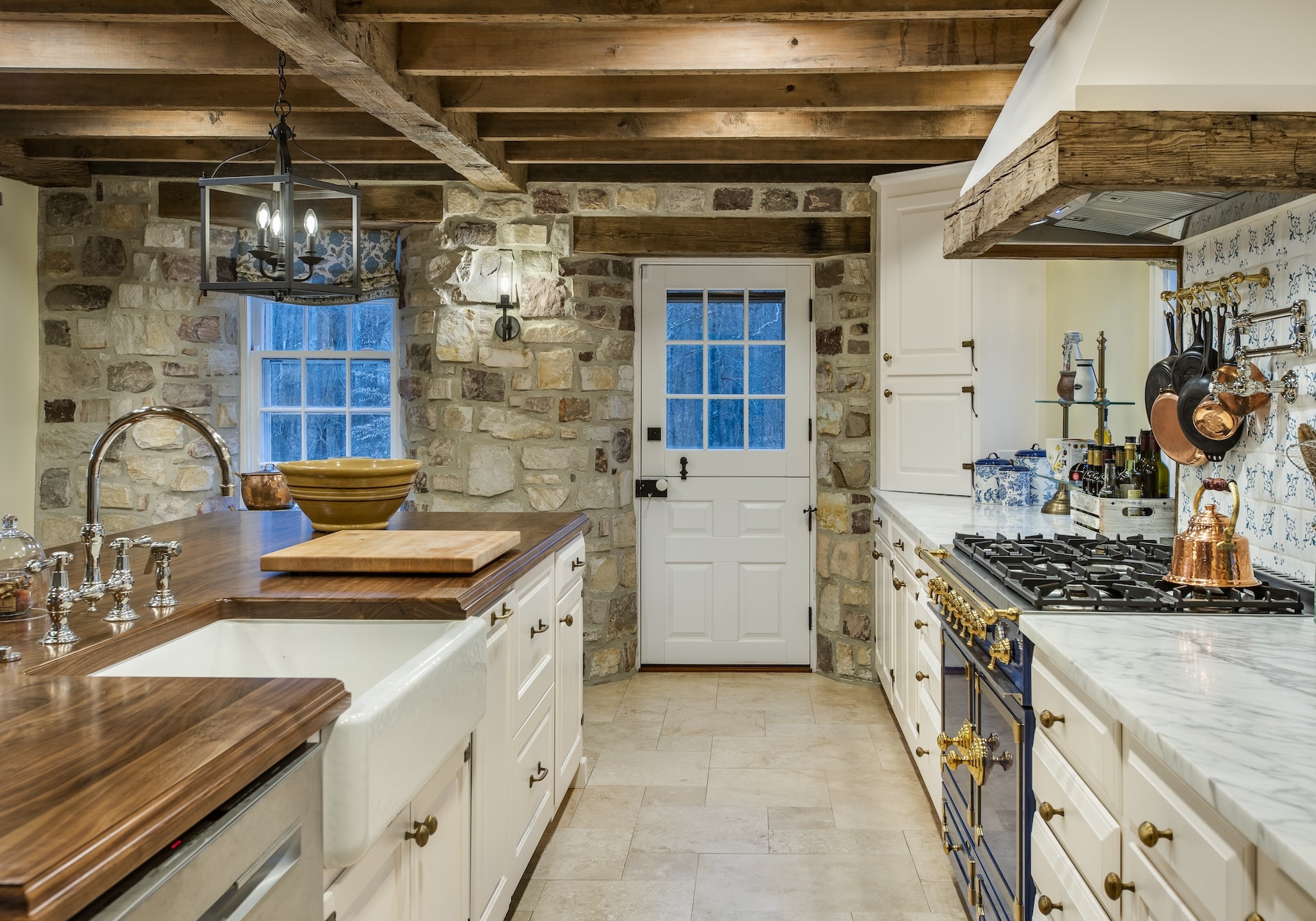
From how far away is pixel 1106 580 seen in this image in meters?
2.17

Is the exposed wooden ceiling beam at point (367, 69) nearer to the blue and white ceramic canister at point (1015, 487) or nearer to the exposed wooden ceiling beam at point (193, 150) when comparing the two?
the exposed wooden ceiling beam at point (193, 150)

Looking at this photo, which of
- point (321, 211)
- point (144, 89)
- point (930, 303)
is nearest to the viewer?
point (144, 89)

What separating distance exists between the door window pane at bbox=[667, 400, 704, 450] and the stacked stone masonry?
0.39m

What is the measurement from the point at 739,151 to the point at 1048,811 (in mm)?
3101

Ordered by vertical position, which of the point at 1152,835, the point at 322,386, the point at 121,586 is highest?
the point at 322,386

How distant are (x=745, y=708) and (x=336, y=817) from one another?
10.8 feet

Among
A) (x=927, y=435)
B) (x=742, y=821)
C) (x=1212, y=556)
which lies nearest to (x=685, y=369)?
(x=927, y=435)

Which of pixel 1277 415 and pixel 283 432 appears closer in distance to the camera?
pixel 1277 415

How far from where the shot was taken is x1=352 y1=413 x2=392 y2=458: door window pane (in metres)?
4.96

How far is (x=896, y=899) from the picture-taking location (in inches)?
106

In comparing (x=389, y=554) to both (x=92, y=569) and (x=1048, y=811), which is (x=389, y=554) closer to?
(x=92, y=569)

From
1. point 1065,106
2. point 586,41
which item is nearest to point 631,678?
point 586,41

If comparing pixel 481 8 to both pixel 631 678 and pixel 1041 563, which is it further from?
pixel 631 678

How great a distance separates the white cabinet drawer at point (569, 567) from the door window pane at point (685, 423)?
1.62 metres
